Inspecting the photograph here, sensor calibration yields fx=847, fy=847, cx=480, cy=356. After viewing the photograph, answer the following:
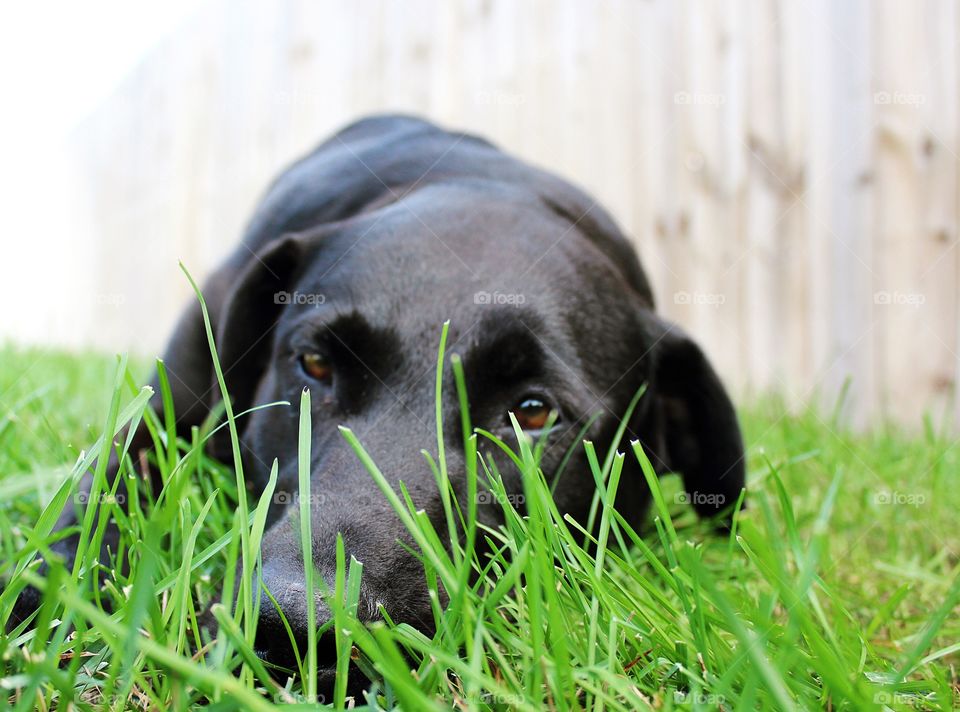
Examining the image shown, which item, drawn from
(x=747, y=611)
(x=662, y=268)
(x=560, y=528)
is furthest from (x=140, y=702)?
(x=662, y=268)

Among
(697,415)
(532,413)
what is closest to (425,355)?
(532,413)

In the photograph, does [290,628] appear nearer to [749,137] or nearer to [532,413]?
[532,413]

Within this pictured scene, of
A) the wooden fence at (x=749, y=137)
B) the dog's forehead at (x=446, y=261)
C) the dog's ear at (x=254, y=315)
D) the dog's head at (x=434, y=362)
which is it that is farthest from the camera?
the wooden fence at (x=749, y=137)

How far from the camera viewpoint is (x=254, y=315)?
2.17 m

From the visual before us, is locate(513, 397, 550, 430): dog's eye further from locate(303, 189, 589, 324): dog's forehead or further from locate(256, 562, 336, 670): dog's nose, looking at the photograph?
locate(256, 562, 336, 670): dog's nose

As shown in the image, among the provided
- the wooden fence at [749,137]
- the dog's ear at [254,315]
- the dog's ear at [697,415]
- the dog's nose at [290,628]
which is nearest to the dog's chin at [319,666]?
the dog's nose at [290,628]

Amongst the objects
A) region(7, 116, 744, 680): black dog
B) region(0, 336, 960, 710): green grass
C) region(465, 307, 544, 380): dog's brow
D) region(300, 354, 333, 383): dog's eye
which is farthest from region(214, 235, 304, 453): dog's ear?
region(0, 336, 960, 710): green grass

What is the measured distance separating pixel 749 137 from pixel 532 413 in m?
3.15

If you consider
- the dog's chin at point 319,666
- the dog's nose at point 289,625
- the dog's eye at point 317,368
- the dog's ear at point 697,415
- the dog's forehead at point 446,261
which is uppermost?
the dog's forehead at point 446,261

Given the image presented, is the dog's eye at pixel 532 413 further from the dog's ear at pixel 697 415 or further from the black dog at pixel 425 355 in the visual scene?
the dog's ear at pixel 697 415

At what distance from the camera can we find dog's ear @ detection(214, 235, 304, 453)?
2096 mm

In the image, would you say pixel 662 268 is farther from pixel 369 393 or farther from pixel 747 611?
pixel 747 611

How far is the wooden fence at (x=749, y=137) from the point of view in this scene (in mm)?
3883

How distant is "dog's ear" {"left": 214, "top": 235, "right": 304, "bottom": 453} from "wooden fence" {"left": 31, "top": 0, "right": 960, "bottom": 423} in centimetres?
224
